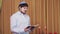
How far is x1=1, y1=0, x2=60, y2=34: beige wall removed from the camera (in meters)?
2.64

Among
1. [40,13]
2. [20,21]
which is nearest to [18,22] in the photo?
[20,21]

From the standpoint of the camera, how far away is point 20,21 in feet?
8.19

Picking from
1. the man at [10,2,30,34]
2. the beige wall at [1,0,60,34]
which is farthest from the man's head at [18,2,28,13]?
the beige wall at [1,0,60,34]

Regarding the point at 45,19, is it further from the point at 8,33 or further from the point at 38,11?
the point at 8,33

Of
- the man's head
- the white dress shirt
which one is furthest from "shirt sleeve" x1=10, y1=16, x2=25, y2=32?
the man's head

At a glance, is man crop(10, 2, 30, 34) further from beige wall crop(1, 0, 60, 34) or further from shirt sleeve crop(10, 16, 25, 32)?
beige wall crop(1, 0, 60, 34)

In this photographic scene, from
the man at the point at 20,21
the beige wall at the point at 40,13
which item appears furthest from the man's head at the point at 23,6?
the beige wall at the point at 40,13

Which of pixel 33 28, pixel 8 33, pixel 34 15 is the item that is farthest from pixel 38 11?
pixel 8 33

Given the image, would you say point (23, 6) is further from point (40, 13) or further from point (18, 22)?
point (40, 13)

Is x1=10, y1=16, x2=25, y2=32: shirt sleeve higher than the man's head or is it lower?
lower

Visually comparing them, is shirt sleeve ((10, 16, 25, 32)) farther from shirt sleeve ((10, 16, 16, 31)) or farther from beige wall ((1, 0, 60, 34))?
beige wall ((1, 0, 60, 34))

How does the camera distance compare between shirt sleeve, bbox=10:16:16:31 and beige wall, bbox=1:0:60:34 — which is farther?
beige wall, bbox=1:0:60:34

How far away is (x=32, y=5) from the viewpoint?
2.71m

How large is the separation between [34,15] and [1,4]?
0.46m
